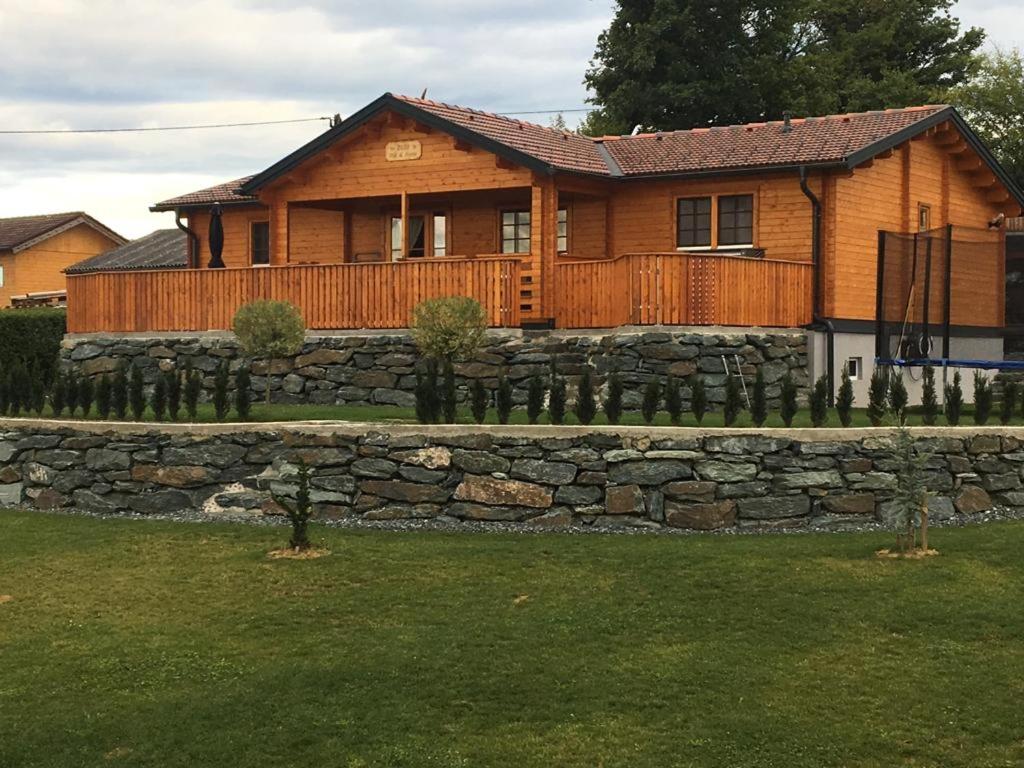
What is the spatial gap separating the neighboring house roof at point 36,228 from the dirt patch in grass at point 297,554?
41.6 metres

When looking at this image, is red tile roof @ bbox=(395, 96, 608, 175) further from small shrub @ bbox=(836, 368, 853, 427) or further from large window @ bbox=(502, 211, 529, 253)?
small shrub @ bbox=(836, 368, 853, 427)

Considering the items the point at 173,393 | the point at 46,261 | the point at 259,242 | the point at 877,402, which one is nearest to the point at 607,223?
the point at 259,242

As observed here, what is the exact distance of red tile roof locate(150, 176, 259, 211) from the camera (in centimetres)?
2618

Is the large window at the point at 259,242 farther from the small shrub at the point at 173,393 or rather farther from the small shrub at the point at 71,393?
the small shrub at the point at 173,393

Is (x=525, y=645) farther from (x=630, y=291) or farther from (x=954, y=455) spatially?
(x=630, y=291)

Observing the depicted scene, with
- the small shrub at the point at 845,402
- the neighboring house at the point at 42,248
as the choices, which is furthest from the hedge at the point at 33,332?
the neighboring house at the point at 42,248

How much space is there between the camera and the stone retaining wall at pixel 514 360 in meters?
17.6

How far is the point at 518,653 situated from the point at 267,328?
930 cm

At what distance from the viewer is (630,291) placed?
17.9 meters

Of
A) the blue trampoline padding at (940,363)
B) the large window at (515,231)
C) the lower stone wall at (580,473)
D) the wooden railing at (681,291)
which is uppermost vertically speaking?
the large window at (515,231)

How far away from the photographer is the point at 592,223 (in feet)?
72.7

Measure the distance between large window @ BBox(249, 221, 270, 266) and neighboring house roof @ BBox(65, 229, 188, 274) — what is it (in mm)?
7197

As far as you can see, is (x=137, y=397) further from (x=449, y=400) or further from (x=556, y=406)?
(x=556, y=406)

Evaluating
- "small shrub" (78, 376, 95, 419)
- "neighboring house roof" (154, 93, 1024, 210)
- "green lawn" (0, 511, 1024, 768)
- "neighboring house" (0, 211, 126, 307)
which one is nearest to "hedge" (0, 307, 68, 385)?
"neighboring house roof" (154, 93, 1024, 210)
